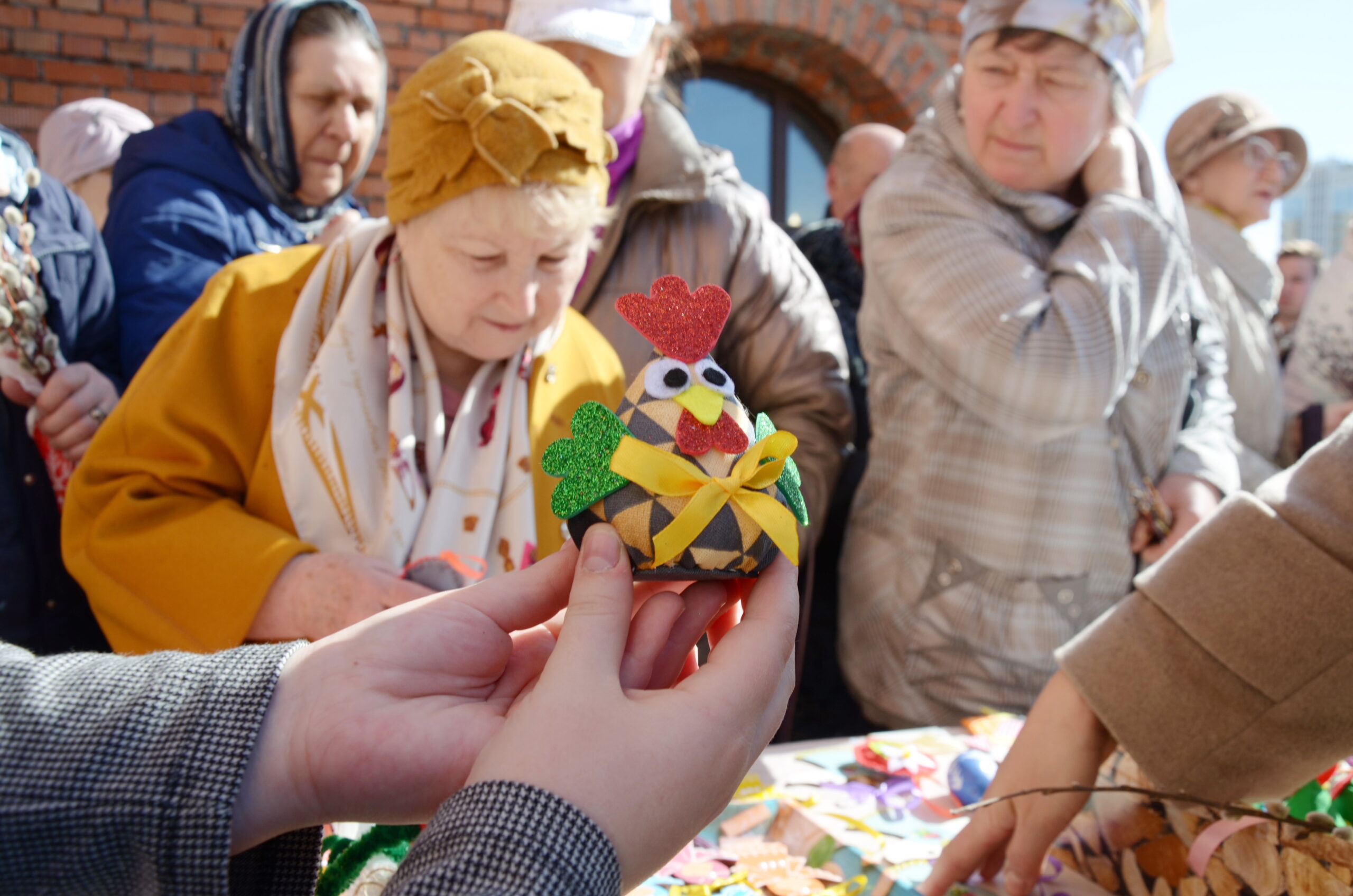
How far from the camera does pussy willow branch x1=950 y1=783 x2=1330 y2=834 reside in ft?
3.38

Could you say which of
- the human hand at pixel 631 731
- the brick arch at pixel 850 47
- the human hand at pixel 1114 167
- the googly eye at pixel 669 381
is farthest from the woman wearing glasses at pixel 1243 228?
the brick arch at pixel 850 47

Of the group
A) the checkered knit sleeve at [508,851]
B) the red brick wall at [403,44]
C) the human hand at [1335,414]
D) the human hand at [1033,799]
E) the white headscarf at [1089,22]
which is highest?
the red brick wall at [403,44]

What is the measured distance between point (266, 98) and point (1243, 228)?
10.7ft

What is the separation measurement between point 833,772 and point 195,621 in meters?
1.08

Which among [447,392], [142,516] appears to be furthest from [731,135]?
[142,516]

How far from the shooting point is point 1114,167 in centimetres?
215

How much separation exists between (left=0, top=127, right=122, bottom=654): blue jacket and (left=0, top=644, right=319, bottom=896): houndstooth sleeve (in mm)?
1162

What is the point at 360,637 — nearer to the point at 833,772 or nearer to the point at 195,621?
the point at 195,621

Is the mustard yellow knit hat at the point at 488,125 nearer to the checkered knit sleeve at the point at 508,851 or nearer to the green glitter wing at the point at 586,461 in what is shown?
the green glitter wing at the point at 586,461

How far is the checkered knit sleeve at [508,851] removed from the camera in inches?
24.1

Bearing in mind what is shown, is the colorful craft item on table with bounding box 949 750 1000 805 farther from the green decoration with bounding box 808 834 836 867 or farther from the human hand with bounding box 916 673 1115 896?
the green decoration with bounding box 808 834 836 867

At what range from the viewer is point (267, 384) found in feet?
5.40

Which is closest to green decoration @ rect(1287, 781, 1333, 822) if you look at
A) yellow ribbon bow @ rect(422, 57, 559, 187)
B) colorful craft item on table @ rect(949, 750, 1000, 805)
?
colorful craft item on table @ rect(949, 750, 1000, 805)

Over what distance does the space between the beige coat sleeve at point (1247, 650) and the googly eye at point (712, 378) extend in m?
0.63
